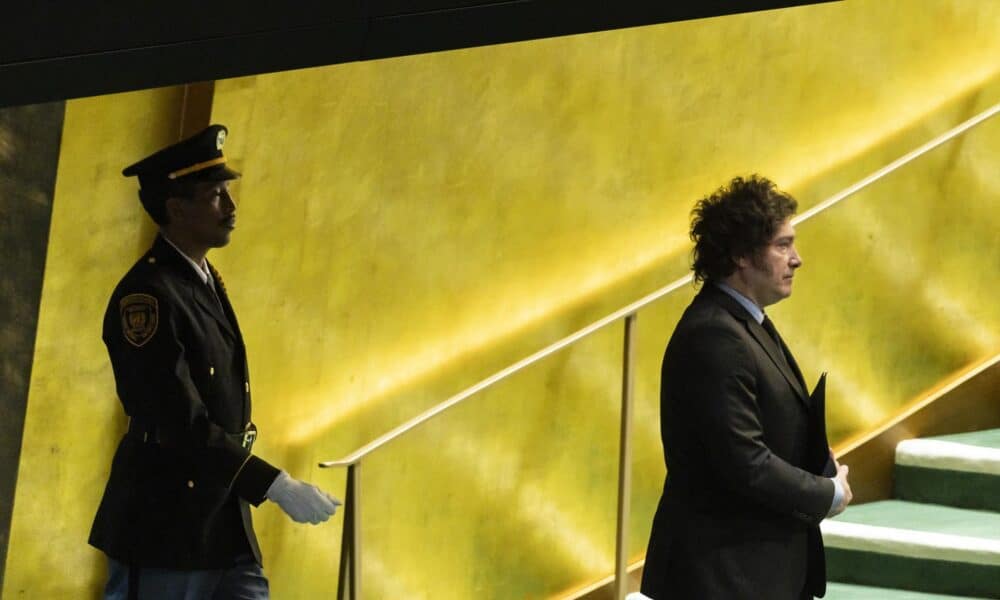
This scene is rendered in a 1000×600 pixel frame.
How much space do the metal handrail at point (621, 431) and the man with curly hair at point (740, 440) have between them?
1.01 metres

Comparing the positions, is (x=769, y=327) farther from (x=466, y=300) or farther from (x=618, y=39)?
(x=618, y=39)

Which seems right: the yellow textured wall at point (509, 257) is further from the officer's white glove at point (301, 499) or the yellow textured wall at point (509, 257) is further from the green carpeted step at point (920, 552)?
the officer's white glove at point (301, 499)

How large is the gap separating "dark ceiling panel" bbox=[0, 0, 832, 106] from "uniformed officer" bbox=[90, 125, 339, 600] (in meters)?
1.46

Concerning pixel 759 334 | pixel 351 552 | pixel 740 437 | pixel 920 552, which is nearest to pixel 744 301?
pixel 759 334

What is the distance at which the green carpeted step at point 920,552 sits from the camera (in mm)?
5715

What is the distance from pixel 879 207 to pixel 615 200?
0.86 m

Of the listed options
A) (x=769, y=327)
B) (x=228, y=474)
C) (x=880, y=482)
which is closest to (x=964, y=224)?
(x=880, y=482)

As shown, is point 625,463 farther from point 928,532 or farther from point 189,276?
point 189,276

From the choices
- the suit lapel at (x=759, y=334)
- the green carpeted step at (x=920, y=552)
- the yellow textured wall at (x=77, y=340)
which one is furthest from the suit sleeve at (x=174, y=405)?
the green carpeted step at (x=920, y=552)

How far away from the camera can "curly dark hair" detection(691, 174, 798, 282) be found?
4.09m

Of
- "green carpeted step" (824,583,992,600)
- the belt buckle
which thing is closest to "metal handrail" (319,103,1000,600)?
the belt buckle

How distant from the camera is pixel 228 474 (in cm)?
400

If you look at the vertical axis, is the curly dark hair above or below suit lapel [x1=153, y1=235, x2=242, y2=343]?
above

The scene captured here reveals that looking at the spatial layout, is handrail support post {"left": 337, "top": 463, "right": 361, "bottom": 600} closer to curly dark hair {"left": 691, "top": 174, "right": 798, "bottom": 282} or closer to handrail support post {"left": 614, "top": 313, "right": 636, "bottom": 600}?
handrail support post {"left": 614, "top": 313, "right": 636, "bottom": 600}
